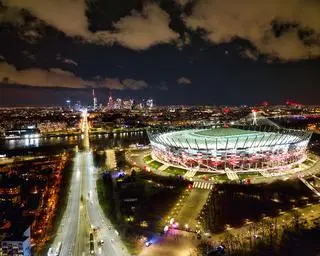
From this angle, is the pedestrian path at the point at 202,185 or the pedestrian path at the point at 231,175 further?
the pedestrian path at the point at 231,175

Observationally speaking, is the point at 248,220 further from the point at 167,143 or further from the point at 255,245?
the point at 167,143

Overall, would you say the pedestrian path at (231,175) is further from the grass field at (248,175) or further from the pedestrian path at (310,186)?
the pedestrian path at (310,186)

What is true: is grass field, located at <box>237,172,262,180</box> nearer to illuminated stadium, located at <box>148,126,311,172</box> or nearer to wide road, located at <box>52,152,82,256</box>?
illuminated stadium, located at <box>148,126,311,172</box>

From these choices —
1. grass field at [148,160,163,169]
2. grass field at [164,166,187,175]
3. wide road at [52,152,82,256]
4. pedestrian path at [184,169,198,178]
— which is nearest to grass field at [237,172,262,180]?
pedestrian path at [184,169,198,178]

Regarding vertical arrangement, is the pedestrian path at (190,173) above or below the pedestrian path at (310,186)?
above

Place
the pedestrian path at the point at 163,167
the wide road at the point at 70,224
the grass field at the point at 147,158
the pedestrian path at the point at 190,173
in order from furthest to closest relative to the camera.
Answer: the grass field at the point at 147,158
the pedestrian path at the point at 163,167
the pedestrian path at the point at 190,173
the wide road at the point at 70,224

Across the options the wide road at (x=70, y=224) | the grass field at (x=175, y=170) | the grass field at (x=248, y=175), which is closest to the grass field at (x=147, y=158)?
the grass field at (x=175, y=170)

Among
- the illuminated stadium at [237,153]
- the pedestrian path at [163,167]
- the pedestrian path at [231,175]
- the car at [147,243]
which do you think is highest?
the illuminated stadium at [237,153]

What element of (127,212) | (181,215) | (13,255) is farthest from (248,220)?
(13,255)

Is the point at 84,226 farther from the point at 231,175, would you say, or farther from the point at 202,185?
the point at 231,175
